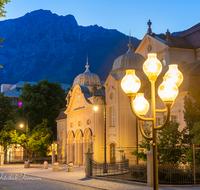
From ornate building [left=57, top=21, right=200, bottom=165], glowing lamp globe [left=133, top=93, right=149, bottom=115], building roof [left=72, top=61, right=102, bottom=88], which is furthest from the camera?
building roof [left=72, top=61, right=102, bottom=88]

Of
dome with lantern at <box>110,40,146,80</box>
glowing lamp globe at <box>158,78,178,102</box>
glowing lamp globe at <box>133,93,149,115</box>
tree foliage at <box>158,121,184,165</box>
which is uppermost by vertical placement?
dome with lantern at <box>110,40,146,80</box>

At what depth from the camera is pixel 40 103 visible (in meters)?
58.3

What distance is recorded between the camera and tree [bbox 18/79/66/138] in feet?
191

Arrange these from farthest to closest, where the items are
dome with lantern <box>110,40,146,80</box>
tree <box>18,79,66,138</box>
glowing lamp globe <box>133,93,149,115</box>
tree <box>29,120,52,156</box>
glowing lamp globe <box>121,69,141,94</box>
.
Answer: tree <box>18,79,66,138</box> → tree <box>29,120,52,156</box> → dome with lantern <box>110,40,146,80</box> → glowing lamp globe <box>133,93,149,115</box> → glowing lamp globe <box>121,69,141,94</box>

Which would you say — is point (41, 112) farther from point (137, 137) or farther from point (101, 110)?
point (137, 137)

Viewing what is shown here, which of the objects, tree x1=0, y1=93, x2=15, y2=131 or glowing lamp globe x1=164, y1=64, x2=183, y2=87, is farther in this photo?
tree x1=0, y1=93, x2=15, y2=131

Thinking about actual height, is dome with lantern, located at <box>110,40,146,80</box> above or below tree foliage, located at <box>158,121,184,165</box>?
above

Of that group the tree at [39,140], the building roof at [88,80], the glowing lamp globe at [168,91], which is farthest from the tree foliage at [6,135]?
the glowing lamp globe at [168,91]

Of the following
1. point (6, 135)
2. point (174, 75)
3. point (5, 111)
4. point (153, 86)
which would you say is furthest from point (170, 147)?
point (5, 111)

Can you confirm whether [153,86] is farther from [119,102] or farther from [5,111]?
[5,111]

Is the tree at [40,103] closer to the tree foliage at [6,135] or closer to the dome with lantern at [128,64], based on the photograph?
the tree foliage at [6,135]

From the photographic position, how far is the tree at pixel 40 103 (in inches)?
2292

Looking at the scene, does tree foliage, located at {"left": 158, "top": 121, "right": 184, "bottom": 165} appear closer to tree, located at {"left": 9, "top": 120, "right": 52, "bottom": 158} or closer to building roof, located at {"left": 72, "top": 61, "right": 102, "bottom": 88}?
building roof, located at {"left": 72, "top": 61, "right": 102, "bottom": 88}

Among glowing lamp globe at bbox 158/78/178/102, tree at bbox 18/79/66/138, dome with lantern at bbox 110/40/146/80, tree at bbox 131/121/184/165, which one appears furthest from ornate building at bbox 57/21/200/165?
glowing lamp globe at bbox 158/78/178/102
